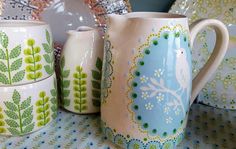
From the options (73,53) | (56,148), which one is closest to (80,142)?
(56,148)

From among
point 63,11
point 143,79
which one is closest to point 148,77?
point 143,79

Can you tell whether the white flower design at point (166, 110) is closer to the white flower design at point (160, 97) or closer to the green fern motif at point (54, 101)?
the white flower design at point (160, 97)

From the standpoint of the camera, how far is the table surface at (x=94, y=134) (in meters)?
0.42

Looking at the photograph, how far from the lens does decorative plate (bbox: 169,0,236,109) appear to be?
1.69ft

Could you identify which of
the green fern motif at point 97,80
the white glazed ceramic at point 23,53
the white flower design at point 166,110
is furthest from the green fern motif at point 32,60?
the white flower design at point 166,110

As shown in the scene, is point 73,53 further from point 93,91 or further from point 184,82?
point 184,82

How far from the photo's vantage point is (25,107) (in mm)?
427

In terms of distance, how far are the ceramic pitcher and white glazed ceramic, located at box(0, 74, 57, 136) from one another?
117 mm

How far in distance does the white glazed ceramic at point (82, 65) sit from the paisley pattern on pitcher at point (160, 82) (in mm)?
138

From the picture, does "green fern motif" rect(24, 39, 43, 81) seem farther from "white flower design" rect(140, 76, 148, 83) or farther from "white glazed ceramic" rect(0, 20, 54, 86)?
"white flower design" rect(140, 76, 148, 83)

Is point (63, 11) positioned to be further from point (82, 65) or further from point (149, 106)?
point (149, 106)

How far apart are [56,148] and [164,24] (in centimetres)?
25

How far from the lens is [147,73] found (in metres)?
0.36

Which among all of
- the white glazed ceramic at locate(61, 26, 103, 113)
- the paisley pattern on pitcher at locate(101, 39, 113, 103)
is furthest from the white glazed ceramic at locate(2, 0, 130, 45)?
the paisley pattern on pitcher at locate(101, 39, 113, 103)
